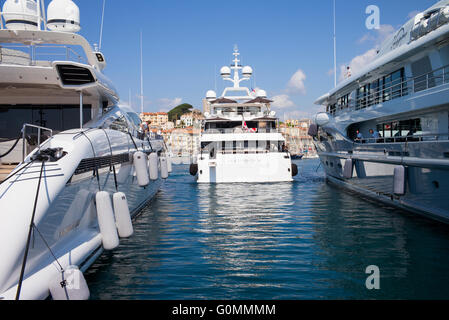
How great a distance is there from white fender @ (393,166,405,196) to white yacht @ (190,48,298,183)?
9.27m

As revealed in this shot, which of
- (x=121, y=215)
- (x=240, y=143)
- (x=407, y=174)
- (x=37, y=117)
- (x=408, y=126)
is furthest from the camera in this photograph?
(x=240, y=143)

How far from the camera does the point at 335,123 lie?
20047 mm

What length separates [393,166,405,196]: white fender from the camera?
11375mm

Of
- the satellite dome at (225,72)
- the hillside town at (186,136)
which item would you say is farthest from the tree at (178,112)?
the satellite dome at (225,72)

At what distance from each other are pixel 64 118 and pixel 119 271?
560cm

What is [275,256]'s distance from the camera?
295 inches

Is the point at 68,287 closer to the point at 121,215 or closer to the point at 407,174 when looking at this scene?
the point at 121,215

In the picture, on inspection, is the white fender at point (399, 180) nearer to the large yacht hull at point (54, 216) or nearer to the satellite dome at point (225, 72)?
the large yacht hull at point (54, 216)

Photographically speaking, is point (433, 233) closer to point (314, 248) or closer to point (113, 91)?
point (314, 248)

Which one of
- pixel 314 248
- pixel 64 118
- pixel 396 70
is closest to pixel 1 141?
pixel 64 118

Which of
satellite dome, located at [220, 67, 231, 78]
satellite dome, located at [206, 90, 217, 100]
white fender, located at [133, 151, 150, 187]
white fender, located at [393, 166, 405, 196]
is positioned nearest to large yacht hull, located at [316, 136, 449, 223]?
white fender, located at [393, 166, 405, 196]

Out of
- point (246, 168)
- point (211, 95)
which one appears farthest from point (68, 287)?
point (211, 95)

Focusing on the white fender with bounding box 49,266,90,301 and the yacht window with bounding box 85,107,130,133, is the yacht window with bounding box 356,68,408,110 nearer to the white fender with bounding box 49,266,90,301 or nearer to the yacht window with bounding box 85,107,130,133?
the yacht window with bounding box 85,107,130,133

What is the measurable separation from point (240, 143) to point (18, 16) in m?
14.9
